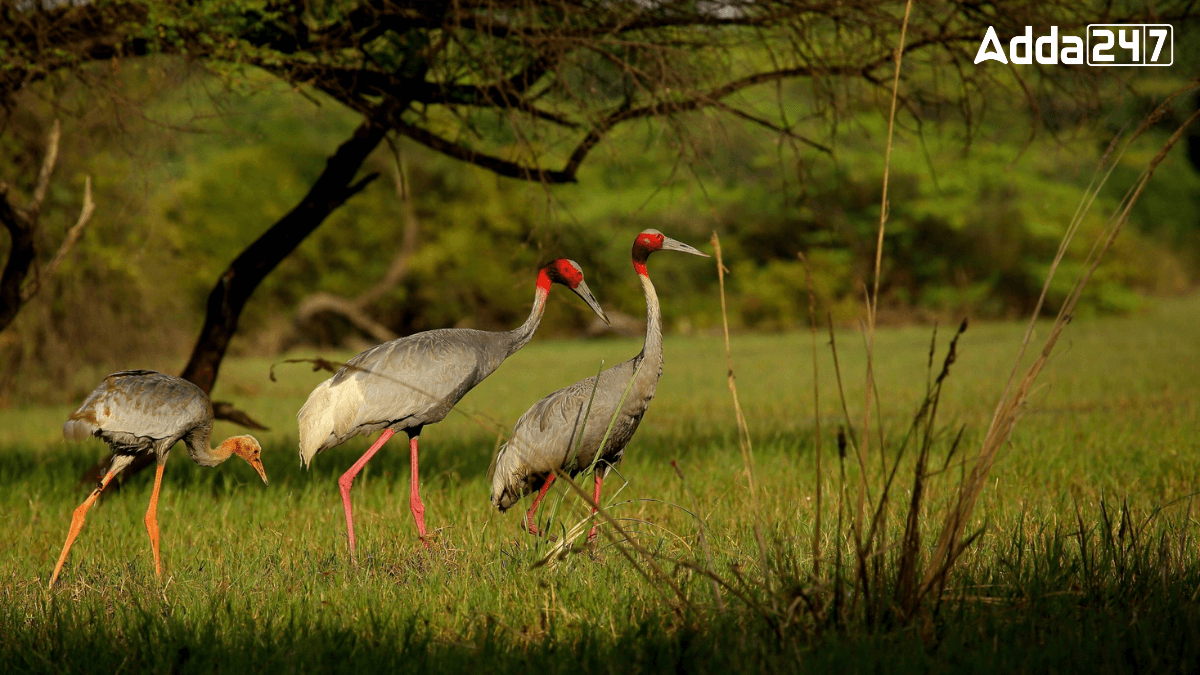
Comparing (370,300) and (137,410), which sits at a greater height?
(370,300)

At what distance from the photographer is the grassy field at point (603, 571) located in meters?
3.15

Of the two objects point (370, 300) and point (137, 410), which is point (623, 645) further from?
point (370, 300)

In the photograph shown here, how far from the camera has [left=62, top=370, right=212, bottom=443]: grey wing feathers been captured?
4.56 m

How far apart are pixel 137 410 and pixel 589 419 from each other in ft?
6.89

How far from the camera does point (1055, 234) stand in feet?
96.8

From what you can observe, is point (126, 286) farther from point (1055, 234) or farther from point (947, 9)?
point (1055, 234)

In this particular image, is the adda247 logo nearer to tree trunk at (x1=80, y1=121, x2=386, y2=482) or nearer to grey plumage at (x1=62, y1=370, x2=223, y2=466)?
tree trunk at (x1=80, y1=121, x2=386, y2=482)

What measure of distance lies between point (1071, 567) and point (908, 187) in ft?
95.7

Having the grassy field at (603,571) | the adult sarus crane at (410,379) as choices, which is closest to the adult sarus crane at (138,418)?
the grassy field at (603,571)

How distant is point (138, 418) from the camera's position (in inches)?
182

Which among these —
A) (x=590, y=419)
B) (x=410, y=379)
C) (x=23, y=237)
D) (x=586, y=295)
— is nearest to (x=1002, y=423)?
(x=590, y=419)

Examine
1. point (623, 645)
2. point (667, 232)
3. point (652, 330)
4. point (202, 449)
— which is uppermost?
point (667, 232)

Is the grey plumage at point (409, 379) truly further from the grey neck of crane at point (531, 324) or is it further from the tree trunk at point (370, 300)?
the tree trunk at point (370, 300)

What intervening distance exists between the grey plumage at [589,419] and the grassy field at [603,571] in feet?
1.00
